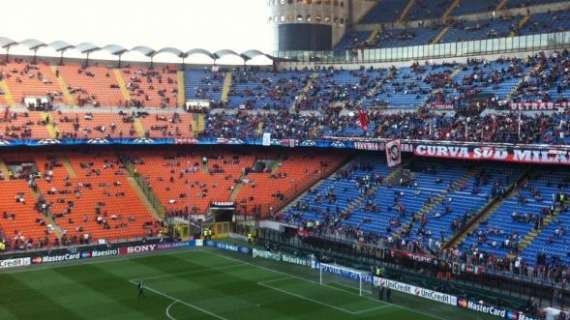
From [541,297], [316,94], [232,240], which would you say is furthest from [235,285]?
[316,94]

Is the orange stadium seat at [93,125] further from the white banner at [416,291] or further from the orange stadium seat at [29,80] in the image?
the white banner at [416,291]

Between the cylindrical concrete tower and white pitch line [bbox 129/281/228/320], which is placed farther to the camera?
the cylindrical concrete tower

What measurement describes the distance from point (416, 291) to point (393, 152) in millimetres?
17733

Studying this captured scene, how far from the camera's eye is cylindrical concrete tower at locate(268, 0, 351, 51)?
278 feet

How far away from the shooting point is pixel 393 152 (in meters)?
56.3

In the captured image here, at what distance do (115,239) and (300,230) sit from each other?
16.3m

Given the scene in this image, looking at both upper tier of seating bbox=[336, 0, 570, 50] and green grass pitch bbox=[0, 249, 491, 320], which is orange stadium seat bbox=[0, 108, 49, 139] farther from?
upper tier of seating bbox=[336, 0, 570, 50]

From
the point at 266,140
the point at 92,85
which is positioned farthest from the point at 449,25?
the point at 92,85

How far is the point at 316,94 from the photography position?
75.6m

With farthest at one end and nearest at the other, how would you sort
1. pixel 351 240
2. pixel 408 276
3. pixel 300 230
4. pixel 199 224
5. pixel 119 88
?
1. pixel 119 88
2. pixel 199 224
3. pixel 300 230
4. pixel 351 240
5. pixel 408 276

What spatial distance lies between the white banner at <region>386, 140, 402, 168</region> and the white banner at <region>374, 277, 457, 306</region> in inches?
611

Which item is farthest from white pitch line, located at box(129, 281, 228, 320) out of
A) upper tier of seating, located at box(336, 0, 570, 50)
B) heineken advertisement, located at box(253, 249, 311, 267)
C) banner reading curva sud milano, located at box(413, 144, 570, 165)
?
upper tier of seating, located at box(336, 0, 570, 50)

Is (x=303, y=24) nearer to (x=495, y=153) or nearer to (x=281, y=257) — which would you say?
(x=495, y=153)

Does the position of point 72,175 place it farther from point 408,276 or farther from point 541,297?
point 541,297
